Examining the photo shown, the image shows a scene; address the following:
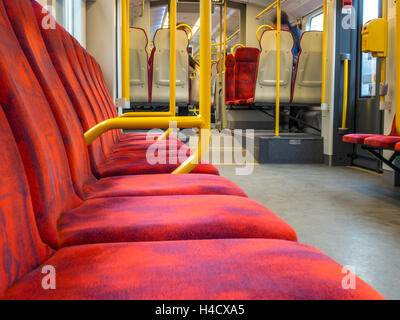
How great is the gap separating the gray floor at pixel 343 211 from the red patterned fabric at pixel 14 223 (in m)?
1.12

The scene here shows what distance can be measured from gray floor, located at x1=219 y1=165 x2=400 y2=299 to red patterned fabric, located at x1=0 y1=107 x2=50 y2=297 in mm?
1115

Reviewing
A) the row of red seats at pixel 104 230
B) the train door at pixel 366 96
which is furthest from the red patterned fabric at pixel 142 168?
the train door at pixel 366 96

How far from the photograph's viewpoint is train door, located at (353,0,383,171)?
159 inches

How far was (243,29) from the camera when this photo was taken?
866 centimetres

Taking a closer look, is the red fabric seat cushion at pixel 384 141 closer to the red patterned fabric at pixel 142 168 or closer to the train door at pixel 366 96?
the train door at pixel 366 96

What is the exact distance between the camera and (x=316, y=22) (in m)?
7.09

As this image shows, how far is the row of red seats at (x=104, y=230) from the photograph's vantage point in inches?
18.1

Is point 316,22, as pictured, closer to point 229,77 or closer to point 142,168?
point 229,77

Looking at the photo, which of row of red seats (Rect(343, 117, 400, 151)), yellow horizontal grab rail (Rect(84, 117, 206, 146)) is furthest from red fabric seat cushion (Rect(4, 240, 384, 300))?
row of red seats (Rect(343, 117, 400, 151))

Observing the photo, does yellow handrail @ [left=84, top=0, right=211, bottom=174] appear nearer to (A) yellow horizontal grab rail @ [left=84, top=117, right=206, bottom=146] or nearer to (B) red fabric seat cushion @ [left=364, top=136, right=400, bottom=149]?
(A) yellow horizontal grab rail @ [left=84, top=117, right=206, bottom=146]

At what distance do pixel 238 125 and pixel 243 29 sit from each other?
2.28m

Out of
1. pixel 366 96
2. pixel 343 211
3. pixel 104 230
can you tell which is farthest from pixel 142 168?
pixel 366 96

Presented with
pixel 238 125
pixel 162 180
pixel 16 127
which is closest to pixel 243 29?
pixel 238 125
